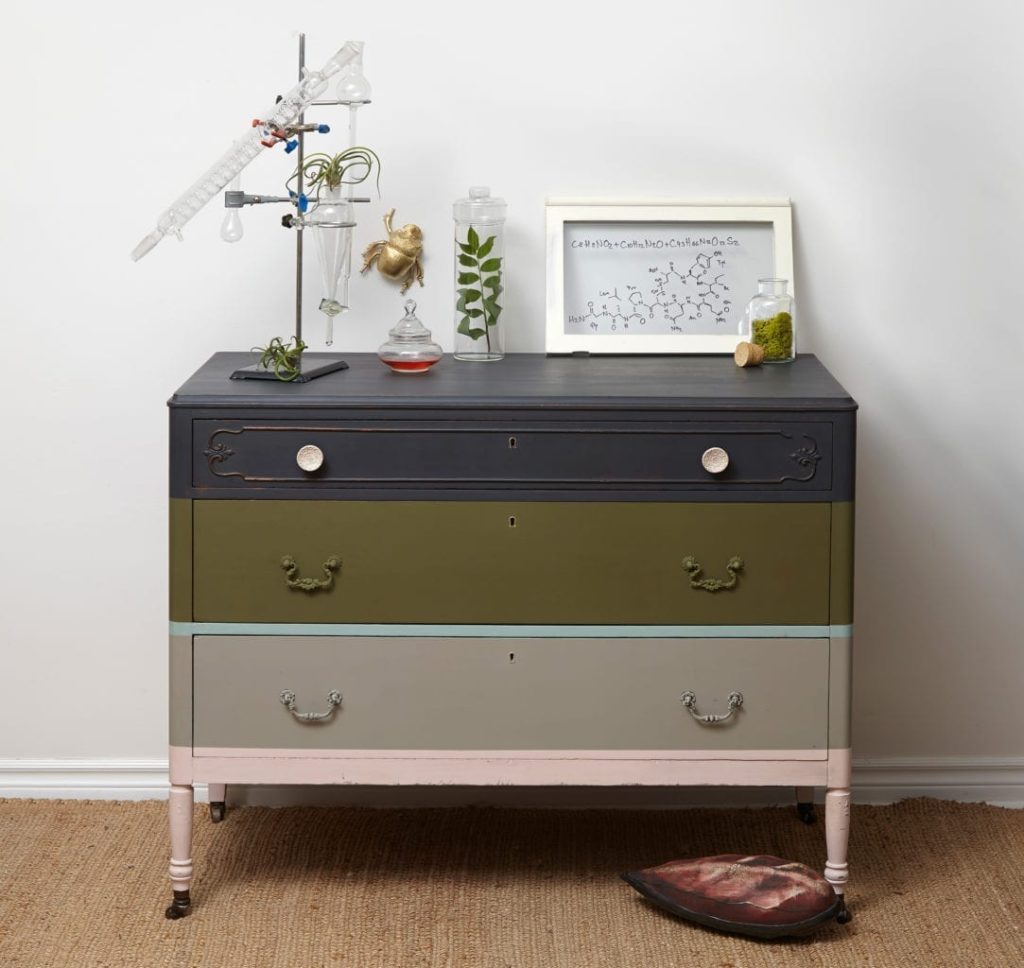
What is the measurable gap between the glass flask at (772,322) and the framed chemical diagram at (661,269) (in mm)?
74

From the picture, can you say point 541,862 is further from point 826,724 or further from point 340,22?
point 340,22

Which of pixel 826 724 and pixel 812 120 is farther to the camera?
pixel 812 120

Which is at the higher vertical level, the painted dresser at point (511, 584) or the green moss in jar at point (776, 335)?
the green moss in jar at point (776, 335)

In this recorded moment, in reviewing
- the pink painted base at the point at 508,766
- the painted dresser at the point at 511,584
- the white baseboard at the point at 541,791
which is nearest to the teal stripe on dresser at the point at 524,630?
the painted dresser at the point at 511,584

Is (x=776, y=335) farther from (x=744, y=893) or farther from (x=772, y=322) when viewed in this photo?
(x=744, y=893)

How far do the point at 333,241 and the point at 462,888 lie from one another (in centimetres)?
119

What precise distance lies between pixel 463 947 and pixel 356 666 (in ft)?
1.64

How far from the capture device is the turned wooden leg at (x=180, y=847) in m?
2.52

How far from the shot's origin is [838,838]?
2.53 metres

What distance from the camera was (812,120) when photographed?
284 centimetres

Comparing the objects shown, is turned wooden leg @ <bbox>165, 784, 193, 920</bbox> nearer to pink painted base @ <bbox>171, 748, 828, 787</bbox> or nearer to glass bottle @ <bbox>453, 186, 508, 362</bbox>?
pink painted base @ <bbox>171, 748, 828, 787</bbox>

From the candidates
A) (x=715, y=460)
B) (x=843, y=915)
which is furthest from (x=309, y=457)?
(x=843, y=915)

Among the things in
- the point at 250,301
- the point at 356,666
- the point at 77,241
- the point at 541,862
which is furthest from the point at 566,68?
the point at 541,862

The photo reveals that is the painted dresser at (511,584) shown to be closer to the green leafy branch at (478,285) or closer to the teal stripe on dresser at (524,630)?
the teal stripe on dresser at (524,630)
